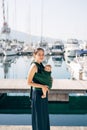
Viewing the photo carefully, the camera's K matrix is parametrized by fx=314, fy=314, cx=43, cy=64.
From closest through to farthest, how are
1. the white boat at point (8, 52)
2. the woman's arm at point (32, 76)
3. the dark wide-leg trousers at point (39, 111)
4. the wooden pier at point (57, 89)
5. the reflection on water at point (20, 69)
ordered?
the woman's arm at point (32, 76) < the dark wide-leg trousers at point (39, 111) < the wooden pier at point (57, 89) < the reflection on water at point (20, 69) < the white boat at point (8, 52)

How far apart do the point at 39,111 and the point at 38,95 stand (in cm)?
30

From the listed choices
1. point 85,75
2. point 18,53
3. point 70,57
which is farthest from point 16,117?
point 18,53

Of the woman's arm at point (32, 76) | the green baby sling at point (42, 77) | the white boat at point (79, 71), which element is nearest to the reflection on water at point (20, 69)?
the white boat at point (79, 71)

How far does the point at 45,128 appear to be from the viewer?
218 inches

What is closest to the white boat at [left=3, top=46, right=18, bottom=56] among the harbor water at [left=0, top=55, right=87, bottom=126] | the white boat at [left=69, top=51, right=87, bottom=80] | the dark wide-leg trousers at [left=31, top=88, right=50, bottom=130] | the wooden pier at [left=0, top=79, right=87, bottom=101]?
the white boat at [left=69, top=51, right=87, bottom=80]

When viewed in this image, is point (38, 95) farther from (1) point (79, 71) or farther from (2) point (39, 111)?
(1) point (79, 71)

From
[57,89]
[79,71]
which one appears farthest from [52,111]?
[79,71]

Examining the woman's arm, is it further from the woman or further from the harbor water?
the harbor water

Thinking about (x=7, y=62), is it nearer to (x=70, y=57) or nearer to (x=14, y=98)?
(x=70, y=57)

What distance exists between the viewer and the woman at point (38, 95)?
5.04 m

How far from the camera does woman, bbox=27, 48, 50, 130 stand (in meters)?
5.04

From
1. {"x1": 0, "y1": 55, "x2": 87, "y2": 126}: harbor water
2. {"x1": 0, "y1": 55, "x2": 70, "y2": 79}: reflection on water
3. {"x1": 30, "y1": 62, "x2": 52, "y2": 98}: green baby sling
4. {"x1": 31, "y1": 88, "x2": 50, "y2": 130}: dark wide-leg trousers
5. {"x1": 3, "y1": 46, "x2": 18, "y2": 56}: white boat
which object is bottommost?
{"x1": 0, "y1": 55, "x2": 70, "y2": 79}: reflection on water

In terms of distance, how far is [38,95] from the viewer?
5172mm

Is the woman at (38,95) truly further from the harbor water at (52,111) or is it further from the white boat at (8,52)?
the white boat at (8,52)
